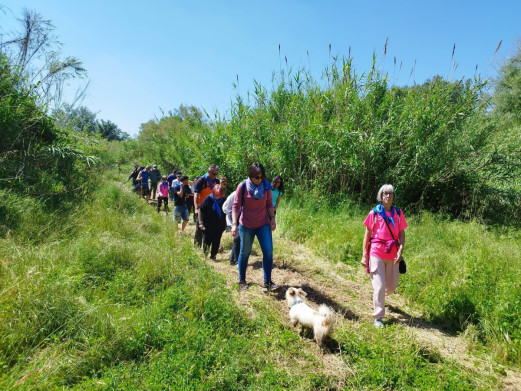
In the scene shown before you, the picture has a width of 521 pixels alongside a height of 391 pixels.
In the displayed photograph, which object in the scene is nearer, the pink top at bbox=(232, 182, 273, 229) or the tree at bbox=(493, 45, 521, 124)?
the pink top at bbox=(232, 182, 273, 229)

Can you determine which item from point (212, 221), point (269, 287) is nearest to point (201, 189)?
point (212, 221)

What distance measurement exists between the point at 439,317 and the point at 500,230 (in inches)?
153

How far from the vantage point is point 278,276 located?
15.7ft

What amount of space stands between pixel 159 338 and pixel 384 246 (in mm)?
2756

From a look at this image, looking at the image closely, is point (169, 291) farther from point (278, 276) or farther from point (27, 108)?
point (27, 108)

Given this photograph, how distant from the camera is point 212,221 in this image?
228 inches

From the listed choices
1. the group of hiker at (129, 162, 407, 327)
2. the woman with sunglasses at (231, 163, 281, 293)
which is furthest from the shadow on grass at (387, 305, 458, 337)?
the woman with sunglasses at (231, 163, 281, 293)

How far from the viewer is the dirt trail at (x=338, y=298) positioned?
2.84 meters

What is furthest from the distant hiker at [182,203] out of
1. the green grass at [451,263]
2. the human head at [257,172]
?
the human head at [257,172]

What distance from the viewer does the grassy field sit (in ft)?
7.79

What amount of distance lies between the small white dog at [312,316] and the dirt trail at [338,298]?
20 centimetres

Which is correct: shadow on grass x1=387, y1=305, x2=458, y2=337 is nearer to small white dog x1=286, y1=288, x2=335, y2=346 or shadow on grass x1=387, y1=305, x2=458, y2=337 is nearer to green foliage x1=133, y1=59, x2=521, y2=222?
small white dog x1=286, y1=288, x2=335, y2=346

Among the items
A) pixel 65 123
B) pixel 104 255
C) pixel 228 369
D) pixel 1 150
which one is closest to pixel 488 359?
pixel 228 369

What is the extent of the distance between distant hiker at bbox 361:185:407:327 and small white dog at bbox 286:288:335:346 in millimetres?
741
